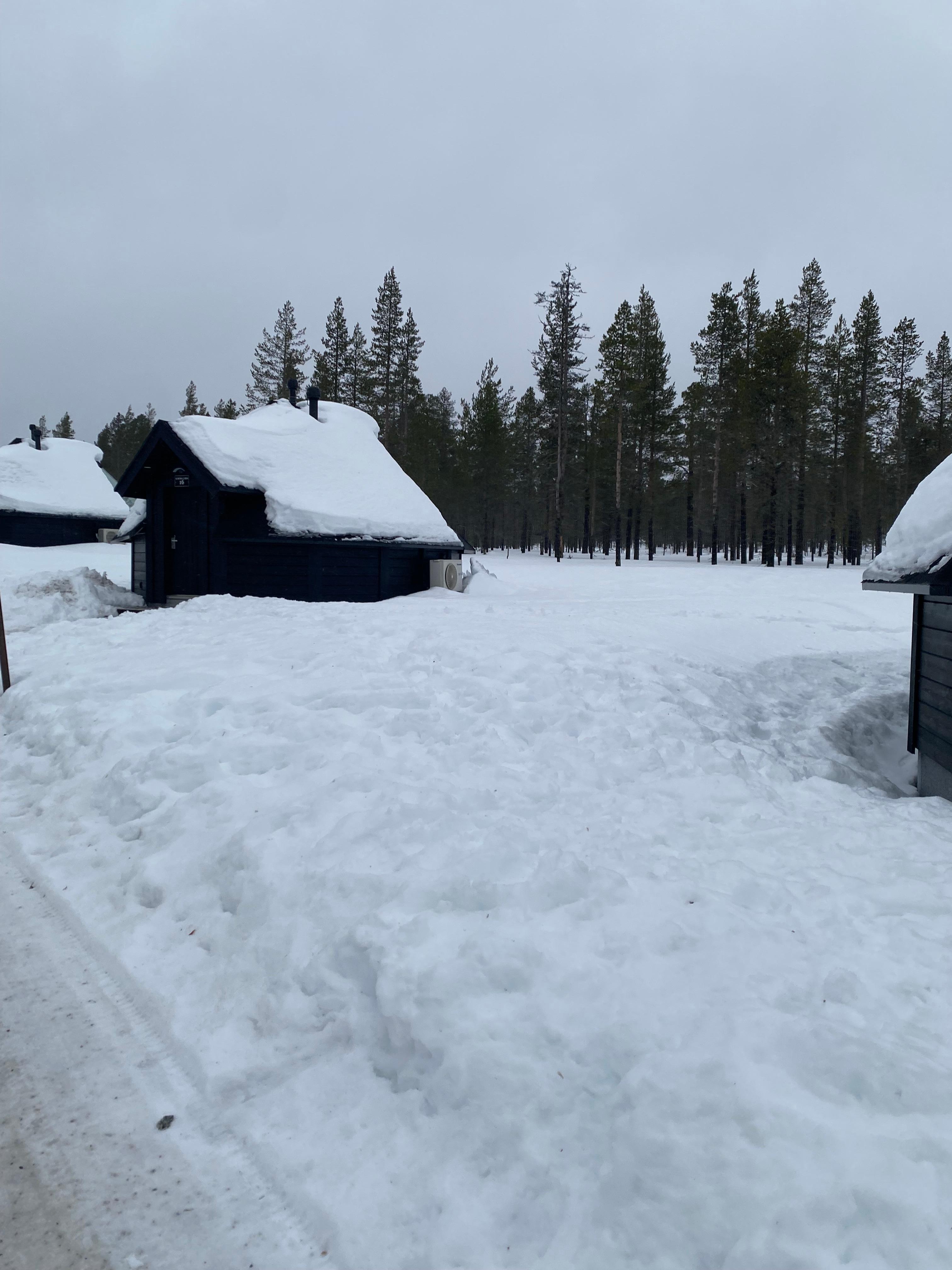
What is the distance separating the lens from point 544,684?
7.04 metres

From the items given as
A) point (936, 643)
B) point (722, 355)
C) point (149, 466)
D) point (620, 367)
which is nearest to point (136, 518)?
point (149, 466)

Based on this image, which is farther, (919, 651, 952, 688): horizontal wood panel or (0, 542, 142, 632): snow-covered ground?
(0, 542, 142, 632): snow-covered ground

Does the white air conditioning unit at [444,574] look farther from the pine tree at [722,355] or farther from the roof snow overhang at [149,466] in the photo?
the pine tree at [722,355]

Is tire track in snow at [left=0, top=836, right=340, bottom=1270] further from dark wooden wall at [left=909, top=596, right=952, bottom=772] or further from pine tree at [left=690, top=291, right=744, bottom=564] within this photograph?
pine tree at [left=690, top=291, right=744, bottom=564]

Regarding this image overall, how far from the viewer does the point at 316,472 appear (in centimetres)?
1773

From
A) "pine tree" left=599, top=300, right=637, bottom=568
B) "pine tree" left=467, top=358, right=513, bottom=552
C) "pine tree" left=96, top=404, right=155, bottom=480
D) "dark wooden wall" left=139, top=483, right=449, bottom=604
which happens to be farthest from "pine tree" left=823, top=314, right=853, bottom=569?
"pine tree" left=96, top=404, right=155, bottom=480

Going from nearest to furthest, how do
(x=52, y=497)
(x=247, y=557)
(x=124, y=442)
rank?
1. (x=247, y=557)
2. (x=52, y=497)
3. (x=124, y=442)

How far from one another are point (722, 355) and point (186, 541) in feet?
95.0

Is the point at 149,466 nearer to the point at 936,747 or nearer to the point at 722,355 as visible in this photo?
the point at 936,747

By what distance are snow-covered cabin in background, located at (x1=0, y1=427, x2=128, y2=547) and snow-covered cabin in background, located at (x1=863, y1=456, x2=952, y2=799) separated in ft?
109

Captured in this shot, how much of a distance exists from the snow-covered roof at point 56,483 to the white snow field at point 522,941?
27589mm

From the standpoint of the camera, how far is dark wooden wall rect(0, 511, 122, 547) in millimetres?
30734

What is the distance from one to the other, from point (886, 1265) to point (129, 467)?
18930 millimetres

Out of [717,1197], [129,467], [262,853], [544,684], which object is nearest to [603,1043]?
[717,1197]
